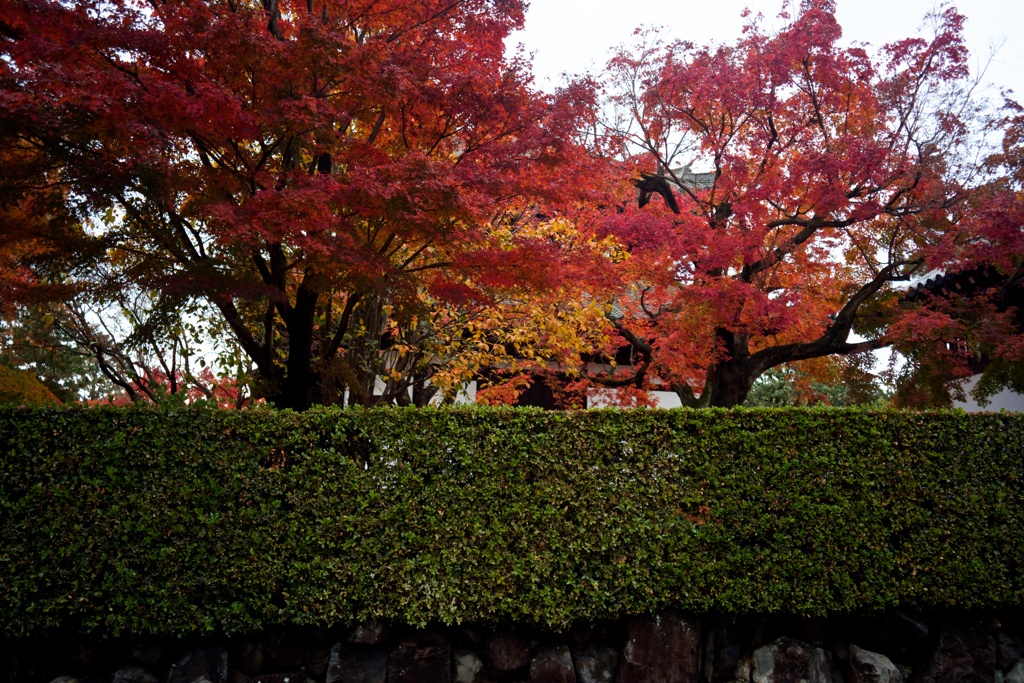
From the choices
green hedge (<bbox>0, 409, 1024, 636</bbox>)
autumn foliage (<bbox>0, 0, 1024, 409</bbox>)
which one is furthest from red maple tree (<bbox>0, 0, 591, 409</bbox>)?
green hedge (<bbox>0, 409, 1024, 636</bbox>)

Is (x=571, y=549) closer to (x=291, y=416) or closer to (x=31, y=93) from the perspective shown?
(x=291, y=416)

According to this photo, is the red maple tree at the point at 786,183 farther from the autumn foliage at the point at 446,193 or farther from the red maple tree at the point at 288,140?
the red maple tree at the point at 288,140

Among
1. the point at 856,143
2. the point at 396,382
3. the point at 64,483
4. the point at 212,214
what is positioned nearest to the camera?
the point at 64,483

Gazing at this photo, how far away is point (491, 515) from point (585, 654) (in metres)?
1.29

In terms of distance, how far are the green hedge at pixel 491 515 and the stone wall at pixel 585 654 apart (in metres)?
0.24

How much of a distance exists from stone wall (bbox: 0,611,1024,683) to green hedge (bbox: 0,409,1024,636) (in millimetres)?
242

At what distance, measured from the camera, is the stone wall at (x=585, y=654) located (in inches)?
211

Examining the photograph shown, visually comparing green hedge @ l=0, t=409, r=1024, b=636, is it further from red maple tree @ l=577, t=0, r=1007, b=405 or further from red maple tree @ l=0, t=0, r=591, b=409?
red maple tree @ l=577, t=0, r=1007, b=405

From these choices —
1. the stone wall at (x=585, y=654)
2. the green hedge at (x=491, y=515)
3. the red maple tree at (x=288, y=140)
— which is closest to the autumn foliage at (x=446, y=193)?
the red maple tree at (x=288, y=140)

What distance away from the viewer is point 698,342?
11.0 m

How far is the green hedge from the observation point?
5285 mm

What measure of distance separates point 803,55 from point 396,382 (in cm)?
708

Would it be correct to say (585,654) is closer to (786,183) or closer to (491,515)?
(491,515)

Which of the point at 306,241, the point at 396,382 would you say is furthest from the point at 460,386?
the point at 306,241
